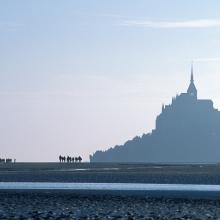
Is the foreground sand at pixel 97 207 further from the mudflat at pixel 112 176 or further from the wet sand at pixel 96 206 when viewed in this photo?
the mudflat at pixel 112 176

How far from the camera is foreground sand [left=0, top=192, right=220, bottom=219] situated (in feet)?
128

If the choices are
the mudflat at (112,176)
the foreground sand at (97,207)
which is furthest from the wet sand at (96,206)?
the mudflat at (112,176)

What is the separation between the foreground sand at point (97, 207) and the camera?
39.0 metres

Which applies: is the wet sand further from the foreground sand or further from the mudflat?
the mudflat

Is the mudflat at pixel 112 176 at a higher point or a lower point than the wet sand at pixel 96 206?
higher

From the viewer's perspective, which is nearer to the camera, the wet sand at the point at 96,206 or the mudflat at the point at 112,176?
the wet sand at the point at 96,206

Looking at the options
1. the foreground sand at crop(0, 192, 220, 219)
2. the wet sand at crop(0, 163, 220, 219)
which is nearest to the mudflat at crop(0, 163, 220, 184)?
the wet sand at crop(0, 163, 220, 219)

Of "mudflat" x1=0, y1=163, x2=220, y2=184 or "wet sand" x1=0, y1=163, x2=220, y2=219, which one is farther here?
"mudflat" x1=0, y1=163, x2=220, y2=184

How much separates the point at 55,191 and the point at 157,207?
12.6m

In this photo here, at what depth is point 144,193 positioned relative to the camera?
53.9m

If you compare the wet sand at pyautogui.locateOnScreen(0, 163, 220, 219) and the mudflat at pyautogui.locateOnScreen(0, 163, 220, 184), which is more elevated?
the mudflat at pyautogui.locateOnScreen(0, 163, 220, 184)

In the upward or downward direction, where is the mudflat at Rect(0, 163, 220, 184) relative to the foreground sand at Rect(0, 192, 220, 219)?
upward

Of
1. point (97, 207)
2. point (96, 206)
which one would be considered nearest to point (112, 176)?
point (96, 206)

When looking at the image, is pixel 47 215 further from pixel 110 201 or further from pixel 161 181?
pixel 161 181
